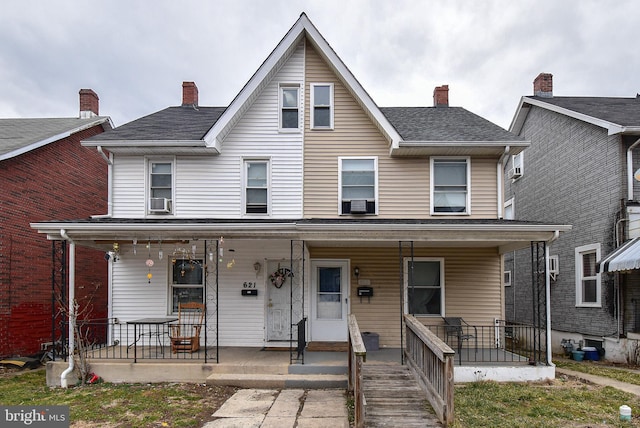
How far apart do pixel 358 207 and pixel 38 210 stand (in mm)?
9169

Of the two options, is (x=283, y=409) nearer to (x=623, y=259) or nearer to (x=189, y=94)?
(x=623, y=259)

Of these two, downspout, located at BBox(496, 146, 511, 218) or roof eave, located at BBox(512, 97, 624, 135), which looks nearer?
downspout, located at BBox(496, 146, 511, 218)

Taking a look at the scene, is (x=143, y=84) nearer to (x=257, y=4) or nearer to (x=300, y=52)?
(x=257, y=4)

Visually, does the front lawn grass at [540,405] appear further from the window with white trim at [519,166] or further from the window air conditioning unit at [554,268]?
the window with white trim at [519,166]

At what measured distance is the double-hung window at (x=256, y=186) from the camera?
11.1 metres

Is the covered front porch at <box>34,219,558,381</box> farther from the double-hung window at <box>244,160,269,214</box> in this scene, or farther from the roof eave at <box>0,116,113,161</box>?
the roof eave at <box>0,116,113,161</box>

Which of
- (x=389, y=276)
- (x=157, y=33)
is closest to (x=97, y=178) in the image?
(x=157, y=33)

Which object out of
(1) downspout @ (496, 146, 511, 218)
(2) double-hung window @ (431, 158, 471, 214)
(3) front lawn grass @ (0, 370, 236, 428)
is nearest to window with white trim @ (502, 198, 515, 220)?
(1) downspout @ (496, 146, 511, 218)

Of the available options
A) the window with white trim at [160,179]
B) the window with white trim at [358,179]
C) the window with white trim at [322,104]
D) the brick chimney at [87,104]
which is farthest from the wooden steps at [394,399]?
the brick chimney at [87,104]

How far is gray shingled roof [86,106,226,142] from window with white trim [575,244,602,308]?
11.2 meters

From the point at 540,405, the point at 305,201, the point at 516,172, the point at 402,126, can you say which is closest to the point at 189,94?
the point at 305,201

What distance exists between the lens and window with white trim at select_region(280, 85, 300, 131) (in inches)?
442

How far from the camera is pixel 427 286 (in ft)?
36.5

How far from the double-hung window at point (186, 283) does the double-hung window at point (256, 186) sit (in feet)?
6.52
